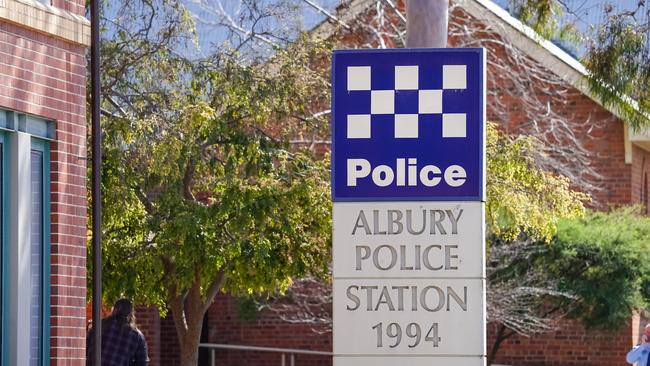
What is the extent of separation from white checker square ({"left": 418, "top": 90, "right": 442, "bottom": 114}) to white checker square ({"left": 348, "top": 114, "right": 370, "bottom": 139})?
28 centimetres

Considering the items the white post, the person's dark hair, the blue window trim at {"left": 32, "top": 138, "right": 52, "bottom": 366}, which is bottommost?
the person's dark hair

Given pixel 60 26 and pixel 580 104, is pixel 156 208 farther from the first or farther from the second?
pixel 580 104

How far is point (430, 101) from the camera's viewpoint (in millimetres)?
8133

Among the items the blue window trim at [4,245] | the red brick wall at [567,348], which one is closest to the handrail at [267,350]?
the red brick wall at [567,348]

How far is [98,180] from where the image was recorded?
1062 centimetres

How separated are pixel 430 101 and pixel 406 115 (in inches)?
5.8

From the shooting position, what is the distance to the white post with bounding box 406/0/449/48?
36.4 feet

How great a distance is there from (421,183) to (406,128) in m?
0.29

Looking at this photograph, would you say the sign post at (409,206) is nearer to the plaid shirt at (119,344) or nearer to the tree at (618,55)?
the tree at (618,55)

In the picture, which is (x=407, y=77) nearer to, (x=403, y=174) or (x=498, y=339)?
(x=403, y=174)

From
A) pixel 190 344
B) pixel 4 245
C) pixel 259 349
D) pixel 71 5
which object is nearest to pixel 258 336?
pixel 259 349

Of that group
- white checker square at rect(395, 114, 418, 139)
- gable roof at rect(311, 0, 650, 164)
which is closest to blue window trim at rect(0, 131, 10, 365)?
white checker square at rect(395, 114, 418, 139)

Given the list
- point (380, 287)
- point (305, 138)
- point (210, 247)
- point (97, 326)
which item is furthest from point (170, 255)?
point (380, 287)

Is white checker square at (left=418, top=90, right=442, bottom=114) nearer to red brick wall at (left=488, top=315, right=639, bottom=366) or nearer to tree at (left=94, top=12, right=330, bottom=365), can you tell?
tree at (left=94, top=12, right=330, bottom=365)
